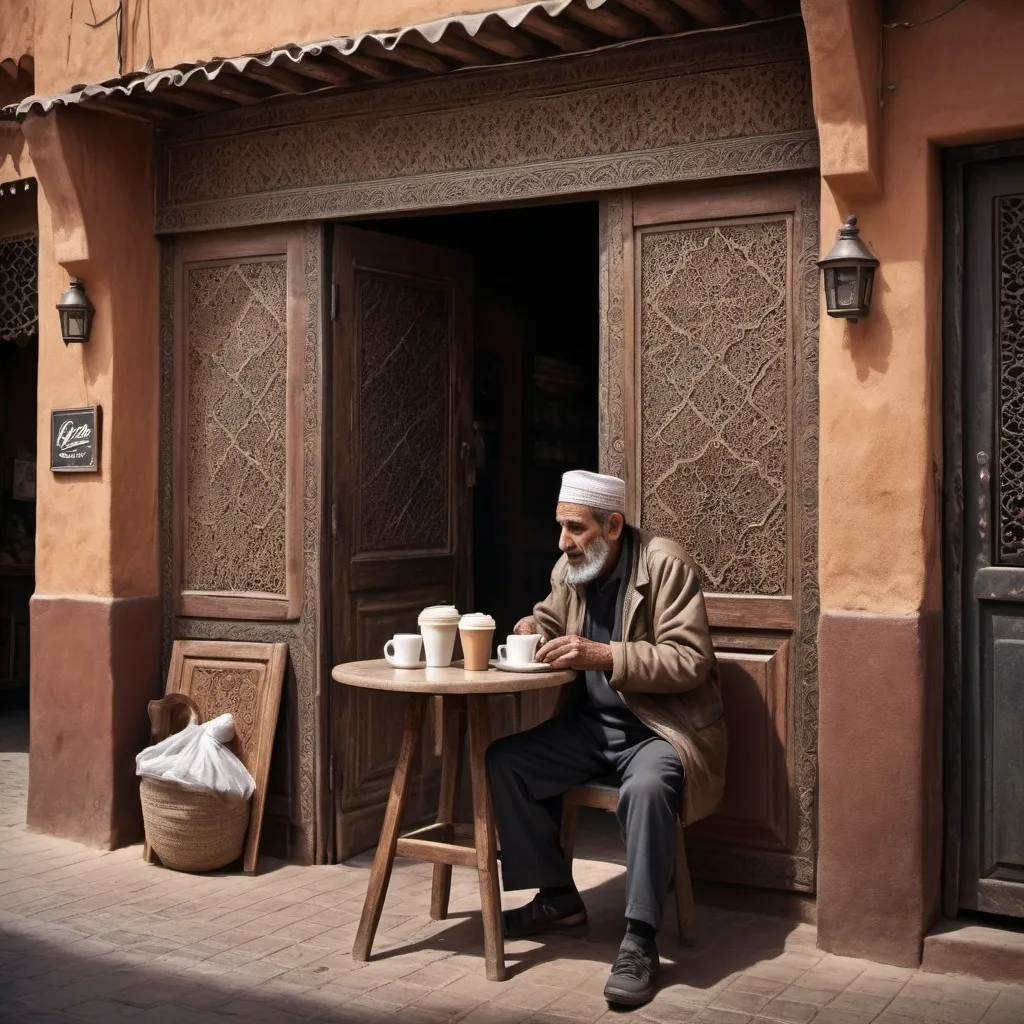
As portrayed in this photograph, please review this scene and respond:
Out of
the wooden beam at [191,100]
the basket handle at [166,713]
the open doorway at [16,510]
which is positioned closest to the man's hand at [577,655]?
the basket handle at [166,713]

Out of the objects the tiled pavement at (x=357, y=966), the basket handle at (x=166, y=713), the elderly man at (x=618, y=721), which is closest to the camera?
the tiled pavement at (x=357, y=966)

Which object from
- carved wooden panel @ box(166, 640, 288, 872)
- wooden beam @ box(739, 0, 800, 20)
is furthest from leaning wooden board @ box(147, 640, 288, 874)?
wooden beam @ box(739, 0, 800, 20)

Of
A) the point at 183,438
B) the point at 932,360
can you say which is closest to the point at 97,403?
the point at 183,438

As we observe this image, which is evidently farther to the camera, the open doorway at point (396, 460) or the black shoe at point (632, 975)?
the open doorway at point (396, 460)

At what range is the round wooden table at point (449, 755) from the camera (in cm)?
452

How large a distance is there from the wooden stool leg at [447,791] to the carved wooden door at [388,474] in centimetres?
98

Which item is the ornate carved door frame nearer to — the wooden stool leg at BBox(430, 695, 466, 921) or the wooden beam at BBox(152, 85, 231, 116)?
the wooden beam at BBox(152, 85, 231, 116)

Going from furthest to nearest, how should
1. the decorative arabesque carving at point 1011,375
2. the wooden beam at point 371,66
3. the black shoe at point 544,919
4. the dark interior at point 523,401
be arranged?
1. the dark interior at point 523,401
2. the wooden beam at point 371,66
3. the black shoe at point 544,919
4. the decorative arabesque carving at point 1011,375

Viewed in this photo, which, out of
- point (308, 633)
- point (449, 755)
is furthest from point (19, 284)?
point (449, 755)

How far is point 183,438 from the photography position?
255 inches

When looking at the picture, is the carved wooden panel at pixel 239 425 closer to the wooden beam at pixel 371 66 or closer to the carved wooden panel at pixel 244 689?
the carved wooden panel at pixel 244 689

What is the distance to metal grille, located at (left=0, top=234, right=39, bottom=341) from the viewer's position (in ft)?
23.8

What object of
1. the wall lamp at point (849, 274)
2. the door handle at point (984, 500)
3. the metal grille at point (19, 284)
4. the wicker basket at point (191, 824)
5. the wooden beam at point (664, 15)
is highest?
the wooden beam at point (664, 15)

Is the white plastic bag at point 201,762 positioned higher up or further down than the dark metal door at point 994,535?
further down
